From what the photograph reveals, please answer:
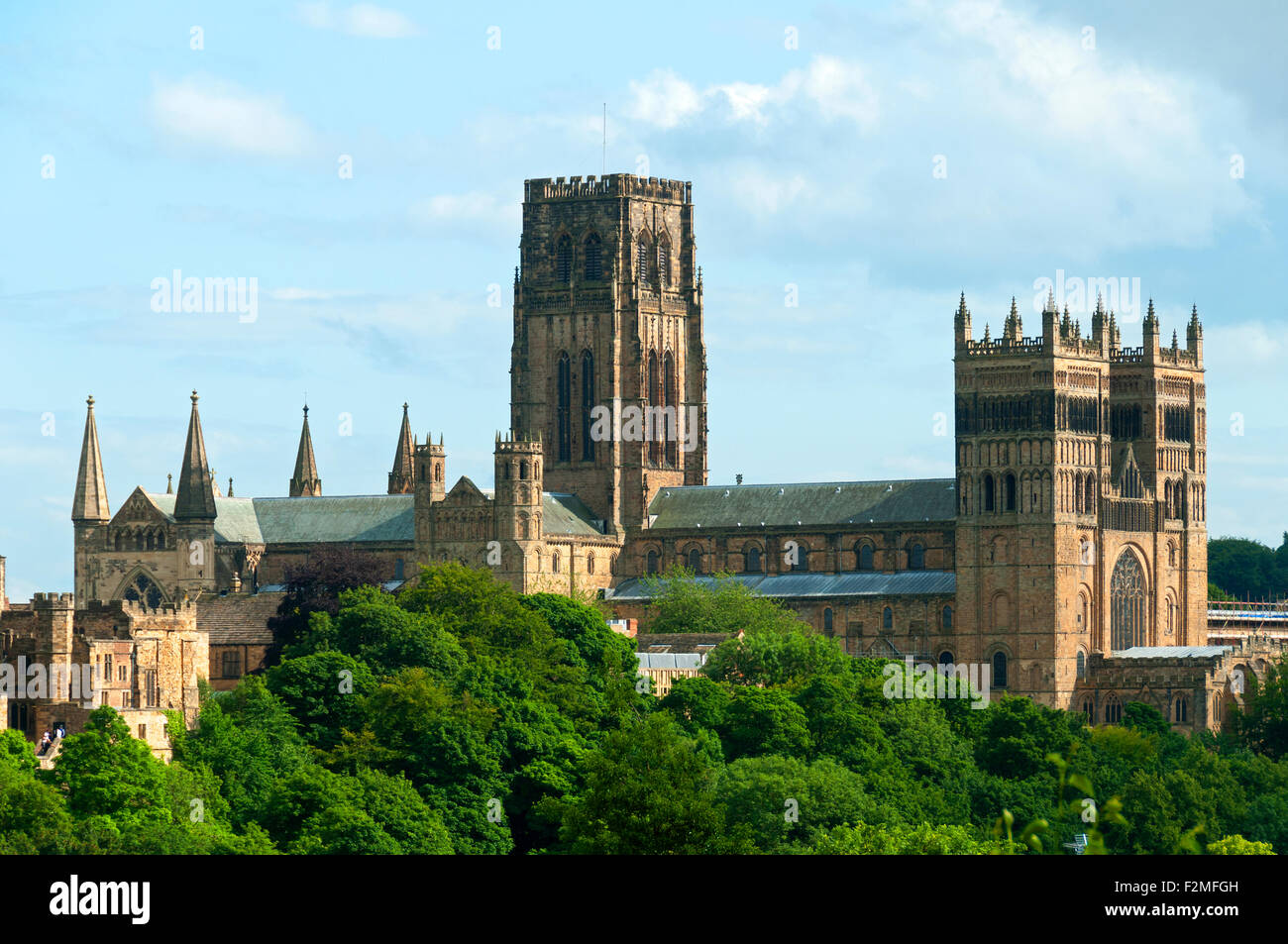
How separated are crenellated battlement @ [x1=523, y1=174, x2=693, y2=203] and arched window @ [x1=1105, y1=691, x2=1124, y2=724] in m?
41.1

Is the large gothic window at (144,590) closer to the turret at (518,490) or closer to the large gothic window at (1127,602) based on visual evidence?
the turret at (518,490)

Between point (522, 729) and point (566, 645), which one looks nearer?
point (522, 729)

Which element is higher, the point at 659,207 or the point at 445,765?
the point at 659,207


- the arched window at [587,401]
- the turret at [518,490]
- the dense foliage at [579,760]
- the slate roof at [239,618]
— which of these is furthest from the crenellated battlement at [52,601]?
the arched window at [587,401]

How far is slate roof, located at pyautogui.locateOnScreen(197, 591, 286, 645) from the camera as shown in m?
126

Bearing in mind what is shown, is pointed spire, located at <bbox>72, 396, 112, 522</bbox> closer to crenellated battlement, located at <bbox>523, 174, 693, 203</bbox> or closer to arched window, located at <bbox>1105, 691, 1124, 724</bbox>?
crenellated battlement, located at <bbox>523, 174, 693, 203</bbox>

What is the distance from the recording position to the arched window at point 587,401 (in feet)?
492

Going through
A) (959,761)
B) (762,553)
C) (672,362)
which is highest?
(672,362)
